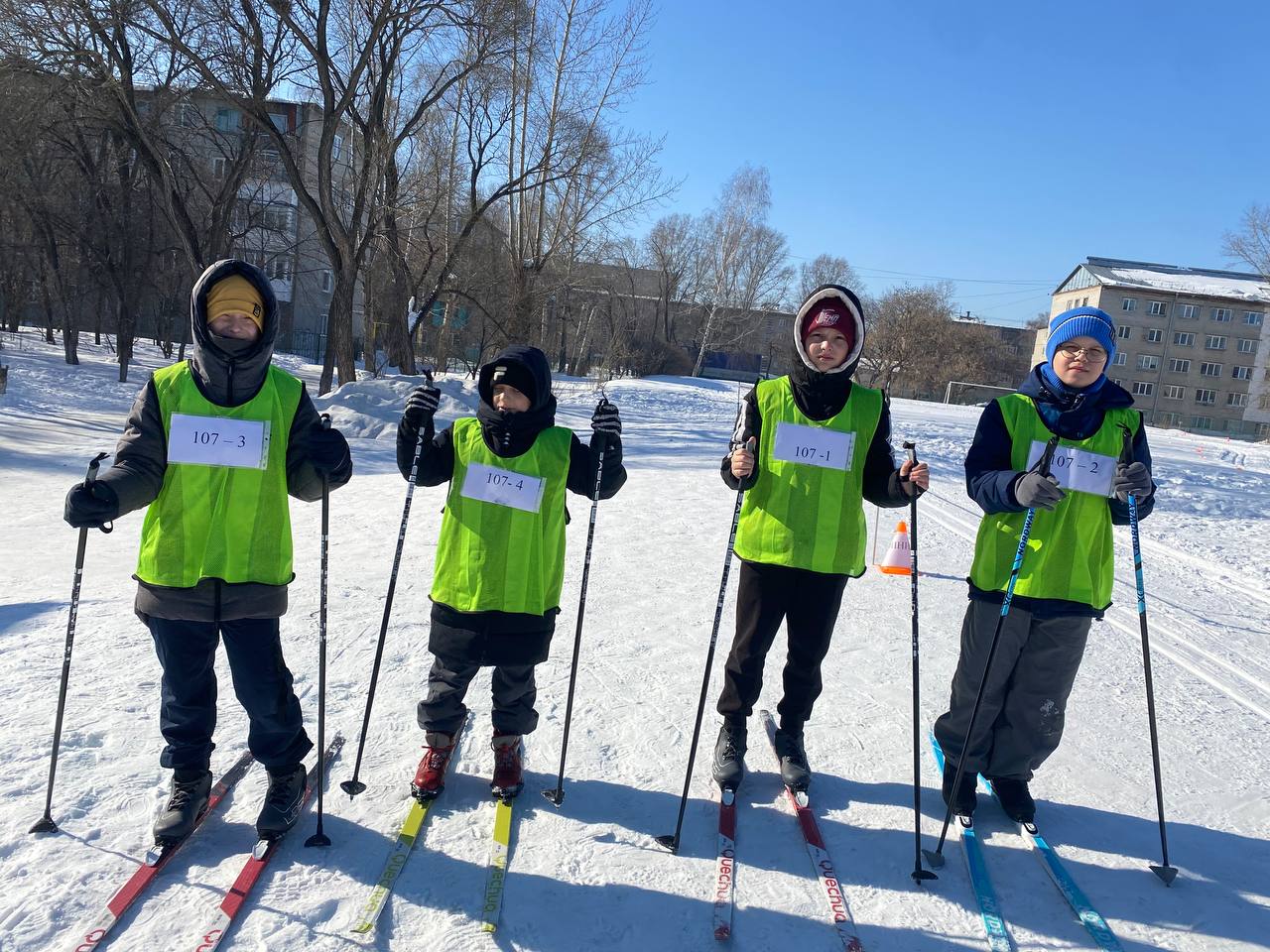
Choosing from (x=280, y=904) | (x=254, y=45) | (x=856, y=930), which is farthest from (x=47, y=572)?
(x=254, y=45)

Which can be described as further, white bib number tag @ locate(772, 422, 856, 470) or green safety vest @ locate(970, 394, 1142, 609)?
white bib number tag @ locate(772, 422, 856, 470)

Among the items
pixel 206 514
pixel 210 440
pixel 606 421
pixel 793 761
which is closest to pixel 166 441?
pixel 210 440

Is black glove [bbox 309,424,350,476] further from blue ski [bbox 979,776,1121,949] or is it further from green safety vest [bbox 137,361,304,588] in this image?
blue ski [bbox 979,776,1121,949]

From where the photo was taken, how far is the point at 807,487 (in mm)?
3029

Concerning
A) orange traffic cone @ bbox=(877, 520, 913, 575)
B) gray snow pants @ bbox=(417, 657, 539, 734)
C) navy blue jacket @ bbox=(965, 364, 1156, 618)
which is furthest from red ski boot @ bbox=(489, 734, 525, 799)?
orange traffic cone @ bbox=(877, 520, 913, 575)

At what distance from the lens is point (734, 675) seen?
3195 mm

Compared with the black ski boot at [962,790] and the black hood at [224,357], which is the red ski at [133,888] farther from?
the black ski boot at [962,790]

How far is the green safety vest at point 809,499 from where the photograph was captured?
301 centimetres

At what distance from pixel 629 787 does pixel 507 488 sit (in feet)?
4.35

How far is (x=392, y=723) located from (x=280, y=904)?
115 centimetres

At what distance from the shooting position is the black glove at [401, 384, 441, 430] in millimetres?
2924

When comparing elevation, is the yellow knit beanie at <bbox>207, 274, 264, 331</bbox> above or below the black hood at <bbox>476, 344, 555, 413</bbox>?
above

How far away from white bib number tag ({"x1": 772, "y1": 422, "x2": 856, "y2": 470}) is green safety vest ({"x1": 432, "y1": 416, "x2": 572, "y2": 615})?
0.91 meters

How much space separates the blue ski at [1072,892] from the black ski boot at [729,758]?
109 centimetres
